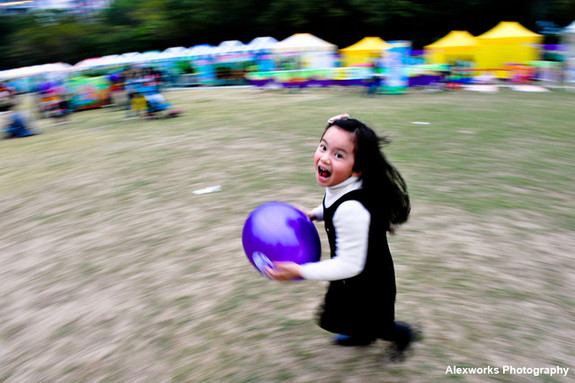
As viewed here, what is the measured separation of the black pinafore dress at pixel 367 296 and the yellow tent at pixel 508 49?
61.6 ft

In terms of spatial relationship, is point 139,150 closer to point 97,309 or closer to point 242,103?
point 97,309

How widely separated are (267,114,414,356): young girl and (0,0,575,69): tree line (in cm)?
2933

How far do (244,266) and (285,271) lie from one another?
1674 mm

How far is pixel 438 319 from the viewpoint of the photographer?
2.94m

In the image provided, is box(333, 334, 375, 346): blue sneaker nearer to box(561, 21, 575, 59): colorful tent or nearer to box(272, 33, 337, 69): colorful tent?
box(561, 21, 575, 59): colorful tent

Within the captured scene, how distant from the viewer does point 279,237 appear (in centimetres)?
226

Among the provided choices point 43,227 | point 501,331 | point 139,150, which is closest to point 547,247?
point 501,331

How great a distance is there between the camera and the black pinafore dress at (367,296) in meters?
2.27

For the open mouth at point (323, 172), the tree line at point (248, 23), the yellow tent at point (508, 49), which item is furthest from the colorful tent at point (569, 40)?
the open mouth at point (323, 172)

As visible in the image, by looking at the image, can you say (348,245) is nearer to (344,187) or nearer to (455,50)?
(344,187)

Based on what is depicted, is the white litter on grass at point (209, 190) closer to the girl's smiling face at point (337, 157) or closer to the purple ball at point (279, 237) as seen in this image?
the purple ball at point (279, 237)

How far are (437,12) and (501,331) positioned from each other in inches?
1272

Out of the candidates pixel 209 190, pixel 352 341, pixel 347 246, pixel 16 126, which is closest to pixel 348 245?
pixel 347 246

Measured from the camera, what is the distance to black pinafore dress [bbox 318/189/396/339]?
2.27m
